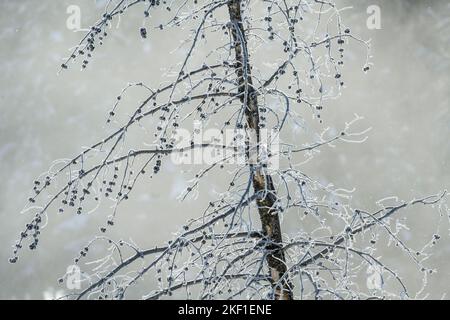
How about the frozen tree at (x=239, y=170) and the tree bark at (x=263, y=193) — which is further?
the tree bark at (x=263, y=193)

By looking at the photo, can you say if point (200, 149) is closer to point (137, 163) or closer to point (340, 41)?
point (340, 41)

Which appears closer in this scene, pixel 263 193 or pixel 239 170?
pixel 239 170

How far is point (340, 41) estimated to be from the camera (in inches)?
176

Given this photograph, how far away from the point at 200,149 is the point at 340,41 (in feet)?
3.90

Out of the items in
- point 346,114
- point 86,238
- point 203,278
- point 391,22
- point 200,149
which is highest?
point 391,22

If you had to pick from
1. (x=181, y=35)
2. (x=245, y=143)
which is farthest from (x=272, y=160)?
(x=181, y=35)

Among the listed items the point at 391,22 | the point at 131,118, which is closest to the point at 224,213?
the point at 131,118

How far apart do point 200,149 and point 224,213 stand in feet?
1.62

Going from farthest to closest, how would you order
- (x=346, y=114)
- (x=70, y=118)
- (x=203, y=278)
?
(x=70, y=118) < (x=346, y=114) < (x=203, y=278)

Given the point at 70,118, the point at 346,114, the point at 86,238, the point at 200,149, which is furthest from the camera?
the point at 70,118

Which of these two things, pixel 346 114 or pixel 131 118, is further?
pixel 346 114

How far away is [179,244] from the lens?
4531mm

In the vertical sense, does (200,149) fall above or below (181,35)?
below

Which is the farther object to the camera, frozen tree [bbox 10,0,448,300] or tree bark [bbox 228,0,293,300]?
tree bark [bbox 228,0,293,300]
